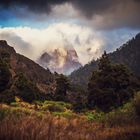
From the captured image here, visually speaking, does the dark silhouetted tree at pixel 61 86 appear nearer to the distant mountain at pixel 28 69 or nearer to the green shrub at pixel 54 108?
the green shrub at pixel 54 108

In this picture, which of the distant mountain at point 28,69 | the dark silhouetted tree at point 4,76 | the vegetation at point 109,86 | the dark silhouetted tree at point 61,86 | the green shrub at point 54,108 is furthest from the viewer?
the distant mountain at point 28,69

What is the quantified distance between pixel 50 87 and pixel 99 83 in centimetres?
3675

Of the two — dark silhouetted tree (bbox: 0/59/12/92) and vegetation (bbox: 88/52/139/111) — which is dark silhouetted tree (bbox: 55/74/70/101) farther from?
vegetation (bbox: 88/52/139/111)

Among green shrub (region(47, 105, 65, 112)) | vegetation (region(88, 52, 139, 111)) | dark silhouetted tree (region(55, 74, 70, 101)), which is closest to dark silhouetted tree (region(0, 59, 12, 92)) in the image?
dark silhouetted tree (region(55, 74, 70, 101))

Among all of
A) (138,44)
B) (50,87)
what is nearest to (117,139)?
Result: (50,87)

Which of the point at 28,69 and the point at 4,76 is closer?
the point at 4,76

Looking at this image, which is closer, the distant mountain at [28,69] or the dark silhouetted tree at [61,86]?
the dark silhouetted tree at [61,86]

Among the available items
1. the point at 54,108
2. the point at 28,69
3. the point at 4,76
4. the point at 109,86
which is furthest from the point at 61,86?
the point at 28,69

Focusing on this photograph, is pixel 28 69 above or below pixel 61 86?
above

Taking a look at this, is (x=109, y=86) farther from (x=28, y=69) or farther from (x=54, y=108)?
(x=28, y=69)

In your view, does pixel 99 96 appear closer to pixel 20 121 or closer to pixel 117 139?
pixel 117 139

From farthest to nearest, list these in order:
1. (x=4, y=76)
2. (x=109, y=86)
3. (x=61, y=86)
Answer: (x=61, y=86) < (x=4, y=76) < (x=109, y=86)

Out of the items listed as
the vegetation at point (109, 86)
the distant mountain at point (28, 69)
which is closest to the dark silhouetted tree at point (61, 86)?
the vegetation at point (109, 86)

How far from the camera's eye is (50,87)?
77438mm
